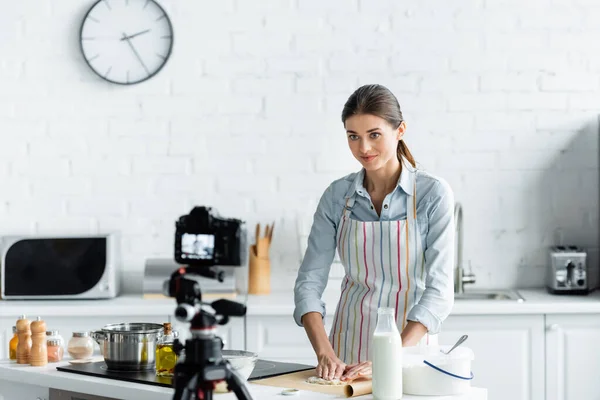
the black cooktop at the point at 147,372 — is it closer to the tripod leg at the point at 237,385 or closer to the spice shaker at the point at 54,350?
the spice shaker at the point at 54,350

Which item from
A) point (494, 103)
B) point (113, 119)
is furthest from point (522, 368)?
point (113, 119)

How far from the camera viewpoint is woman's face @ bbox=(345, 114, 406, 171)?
2.63m

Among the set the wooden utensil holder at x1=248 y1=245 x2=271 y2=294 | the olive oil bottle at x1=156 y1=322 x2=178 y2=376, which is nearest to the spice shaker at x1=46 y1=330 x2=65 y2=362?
the olive oil bottle at x1=156 y1=322 x2=178 y2=376

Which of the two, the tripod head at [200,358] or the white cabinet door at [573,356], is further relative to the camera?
the white cabinet door at [573,356]

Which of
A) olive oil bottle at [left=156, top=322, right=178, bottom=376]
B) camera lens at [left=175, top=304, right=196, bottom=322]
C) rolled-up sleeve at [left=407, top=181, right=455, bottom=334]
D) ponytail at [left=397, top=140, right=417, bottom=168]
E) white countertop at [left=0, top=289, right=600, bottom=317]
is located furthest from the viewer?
white countertop at [left=0, top=289, right=600, bottom=317]

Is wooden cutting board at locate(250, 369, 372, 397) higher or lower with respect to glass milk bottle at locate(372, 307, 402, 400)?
lower

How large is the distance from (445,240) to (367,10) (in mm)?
1800

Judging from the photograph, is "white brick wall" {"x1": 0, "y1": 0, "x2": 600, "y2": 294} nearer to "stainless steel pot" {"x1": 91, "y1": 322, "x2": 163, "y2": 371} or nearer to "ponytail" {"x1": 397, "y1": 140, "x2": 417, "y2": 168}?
"ponytail" {"x1": 397, "y1": 140, "x2": 417, "y2": 168}

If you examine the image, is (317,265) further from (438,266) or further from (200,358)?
(200,358)

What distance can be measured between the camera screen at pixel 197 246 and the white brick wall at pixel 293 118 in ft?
1.55

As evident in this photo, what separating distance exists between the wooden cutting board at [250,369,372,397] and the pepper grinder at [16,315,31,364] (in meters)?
0.73

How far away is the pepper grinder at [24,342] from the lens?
2.61 meters

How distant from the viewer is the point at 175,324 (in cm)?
373

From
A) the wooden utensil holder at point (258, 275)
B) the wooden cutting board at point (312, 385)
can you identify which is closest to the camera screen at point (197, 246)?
the wooden utensil holder at point (258, 275)
